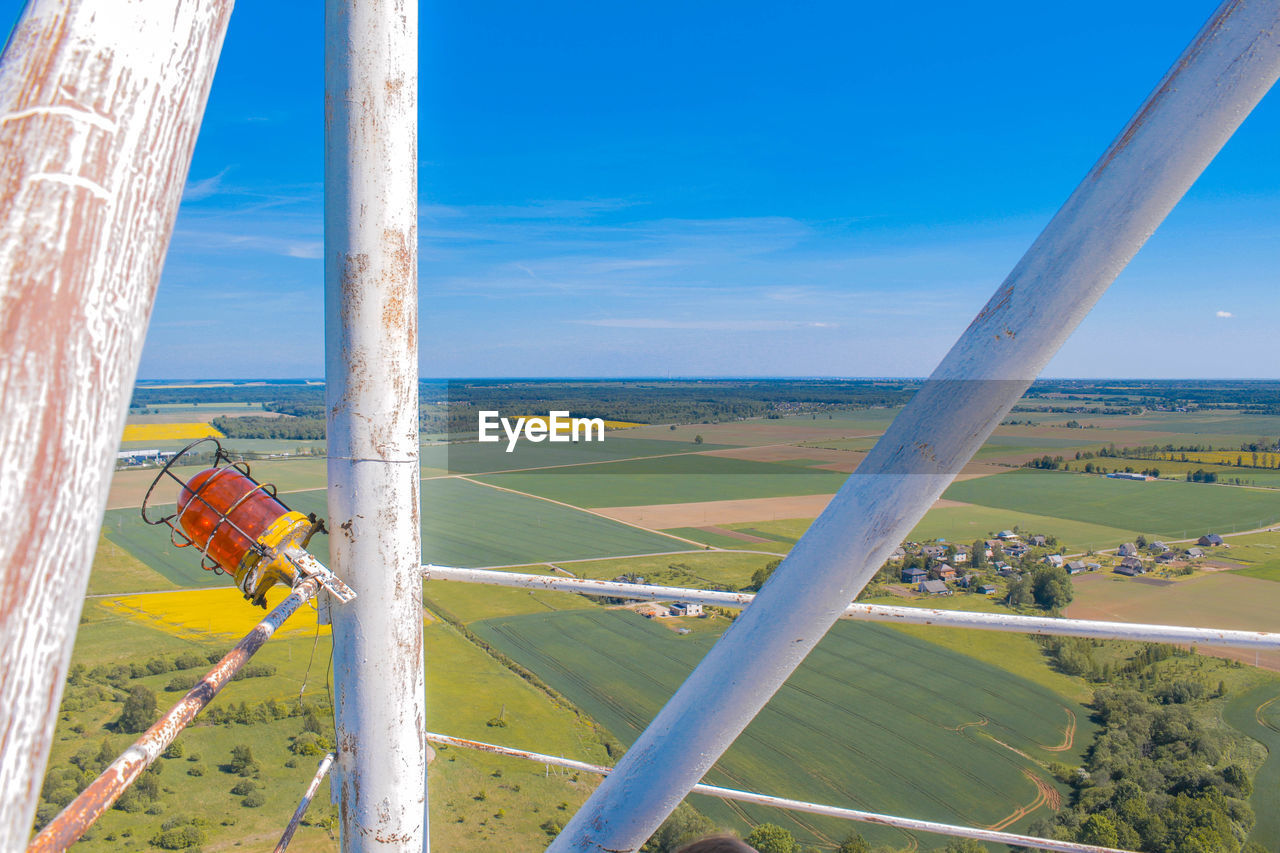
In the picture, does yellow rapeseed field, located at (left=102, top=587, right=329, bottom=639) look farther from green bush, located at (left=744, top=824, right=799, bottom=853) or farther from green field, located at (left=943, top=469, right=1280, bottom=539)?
green field, located at (left=943, top=469, right=1280, bottom=539)

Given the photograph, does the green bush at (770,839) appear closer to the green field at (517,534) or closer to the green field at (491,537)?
the green field at (517,534)

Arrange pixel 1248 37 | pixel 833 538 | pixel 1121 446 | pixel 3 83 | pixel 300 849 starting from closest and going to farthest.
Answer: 1. pixel 3 83
2. pixel 1248 37
3. pixel 833 538
4. pixel 300 849
5. pixel 1121 446

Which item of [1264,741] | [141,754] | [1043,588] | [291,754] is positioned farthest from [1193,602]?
[141,754]

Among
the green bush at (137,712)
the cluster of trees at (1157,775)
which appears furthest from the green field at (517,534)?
the cluster of trees at (1157,775)

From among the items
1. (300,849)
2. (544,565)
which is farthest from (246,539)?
(544,565)

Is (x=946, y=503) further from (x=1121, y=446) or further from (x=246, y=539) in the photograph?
(x=246, y=539)

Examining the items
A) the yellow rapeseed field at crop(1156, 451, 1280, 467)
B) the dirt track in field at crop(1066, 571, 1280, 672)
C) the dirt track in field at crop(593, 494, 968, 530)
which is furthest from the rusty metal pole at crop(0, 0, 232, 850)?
the yellow rapeseed field at crop(1156, 451, 1280, 467)

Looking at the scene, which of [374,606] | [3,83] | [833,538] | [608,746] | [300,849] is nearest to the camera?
[3,83]

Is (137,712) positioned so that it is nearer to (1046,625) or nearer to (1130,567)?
(1046,625)
